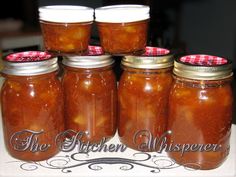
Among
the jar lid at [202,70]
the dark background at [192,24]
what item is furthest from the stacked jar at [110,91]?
the dark background at [192,24]

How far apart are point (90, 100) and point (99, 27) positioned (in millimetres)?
158

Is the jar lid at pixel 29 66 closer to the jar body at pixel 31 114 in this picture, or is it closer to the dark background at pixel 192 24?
the jar body at pixel 31 114

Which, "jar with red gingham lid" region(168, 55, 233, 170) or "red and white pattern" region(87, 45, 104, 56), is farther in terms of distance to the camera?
"red and white pattern" region(87, 45, 104, 56)

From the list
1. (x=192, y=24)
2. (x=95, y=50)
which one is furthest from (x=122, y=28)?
(x=192, y=24)

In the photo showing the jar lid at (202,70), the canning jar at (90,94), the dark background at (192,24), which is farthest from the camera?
the dark background at (192,24)

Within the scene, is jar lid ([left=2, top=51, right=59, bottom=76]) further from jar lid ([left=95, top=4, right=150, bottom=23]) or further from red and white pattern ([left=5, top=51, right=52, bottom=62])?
jar lid ([left=95, top=4, right=150, bottom=23])

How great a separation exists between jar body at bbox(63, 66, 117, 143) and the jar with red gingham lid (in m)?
0.15

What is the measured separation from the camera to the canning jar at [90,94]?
0.76 meters

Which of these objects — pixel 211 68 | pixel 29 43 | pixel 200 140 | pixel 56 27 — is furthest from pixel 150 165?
pixel 29 43

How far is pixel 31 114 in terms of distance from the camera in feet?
2.31

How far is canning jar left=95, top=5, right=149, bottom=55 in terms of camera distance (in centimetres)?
69

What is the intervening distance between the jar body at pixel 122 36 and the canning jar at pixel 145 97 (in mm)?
36

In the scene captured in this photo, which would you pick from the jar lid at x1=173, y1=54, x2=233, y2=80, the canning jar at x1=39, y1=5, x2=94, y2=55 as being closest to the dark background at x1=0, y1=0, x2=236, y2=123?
the canning jar at x1=39, y1=5, x2=94, y2=55

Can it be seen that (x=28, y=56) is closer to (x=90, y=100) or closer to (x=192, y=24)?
(x=90, y=100)
